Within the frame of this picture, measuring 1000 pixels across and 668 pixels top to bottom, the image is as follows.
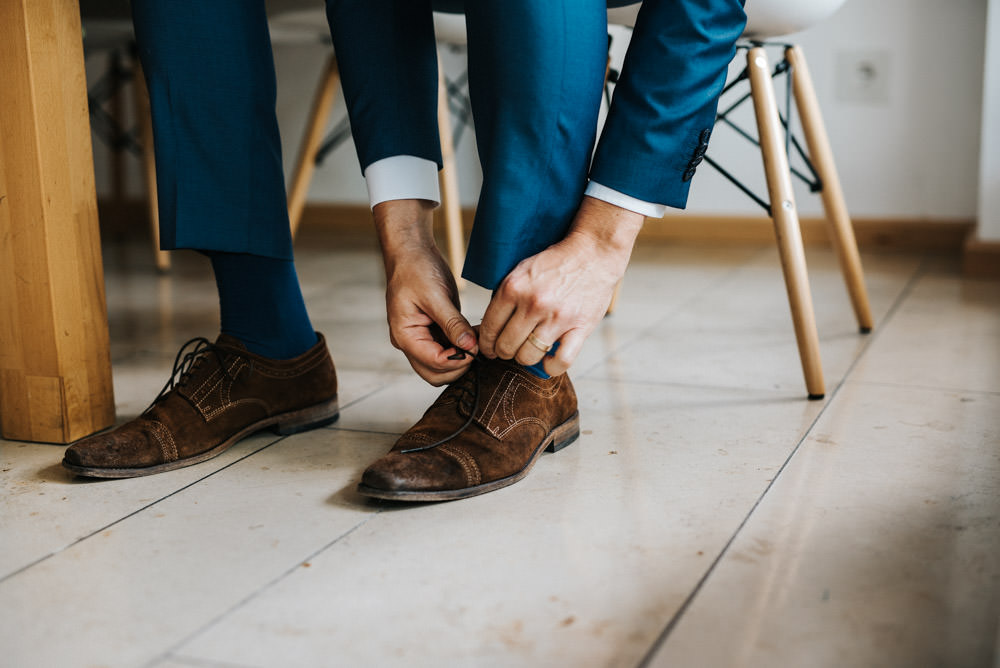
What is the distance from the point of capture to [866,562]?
67 centimetres

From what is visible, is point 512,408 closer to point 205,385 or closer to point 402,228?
point 402,228

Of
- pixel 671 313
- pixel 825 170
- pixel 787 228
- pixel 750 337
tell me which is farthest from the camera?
pixel 671 313

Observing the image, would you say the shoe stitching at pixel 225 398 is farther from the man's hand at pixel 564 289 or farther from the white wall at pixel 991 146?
the white wall at pixel 991 146

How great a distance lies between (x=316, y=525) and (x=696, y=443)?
38 cm

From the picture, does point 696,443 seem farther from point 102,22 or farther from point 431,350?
point 102,22

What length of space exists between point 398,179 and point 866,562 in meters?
0.49

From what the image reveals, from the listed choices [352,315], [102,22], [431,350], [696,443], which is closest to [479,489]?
[431,350]

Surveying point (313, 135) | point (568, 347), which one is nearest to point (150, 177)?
point (313, 135)

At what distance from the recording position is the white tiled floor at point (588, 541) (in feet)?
1.90

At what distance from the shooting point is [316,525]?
0.75 meters

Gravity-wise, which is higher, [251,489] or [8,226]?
[8,226]

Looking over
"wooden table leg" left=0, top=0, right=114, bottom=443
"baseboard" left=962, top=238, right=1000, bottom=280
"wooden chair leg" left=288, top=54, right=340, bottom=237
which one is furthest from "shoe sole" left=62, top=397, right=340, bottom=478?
"baseboard" left=962, top=238, right=1000, bottom=280

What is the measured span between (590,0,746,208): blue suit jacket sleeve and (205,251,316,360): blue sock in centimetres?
34

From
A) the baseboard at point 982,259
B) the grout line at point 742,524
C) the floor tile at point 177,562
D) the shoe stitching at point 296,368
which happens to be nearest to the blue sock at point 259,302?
the shoe stitching at point 296,368
